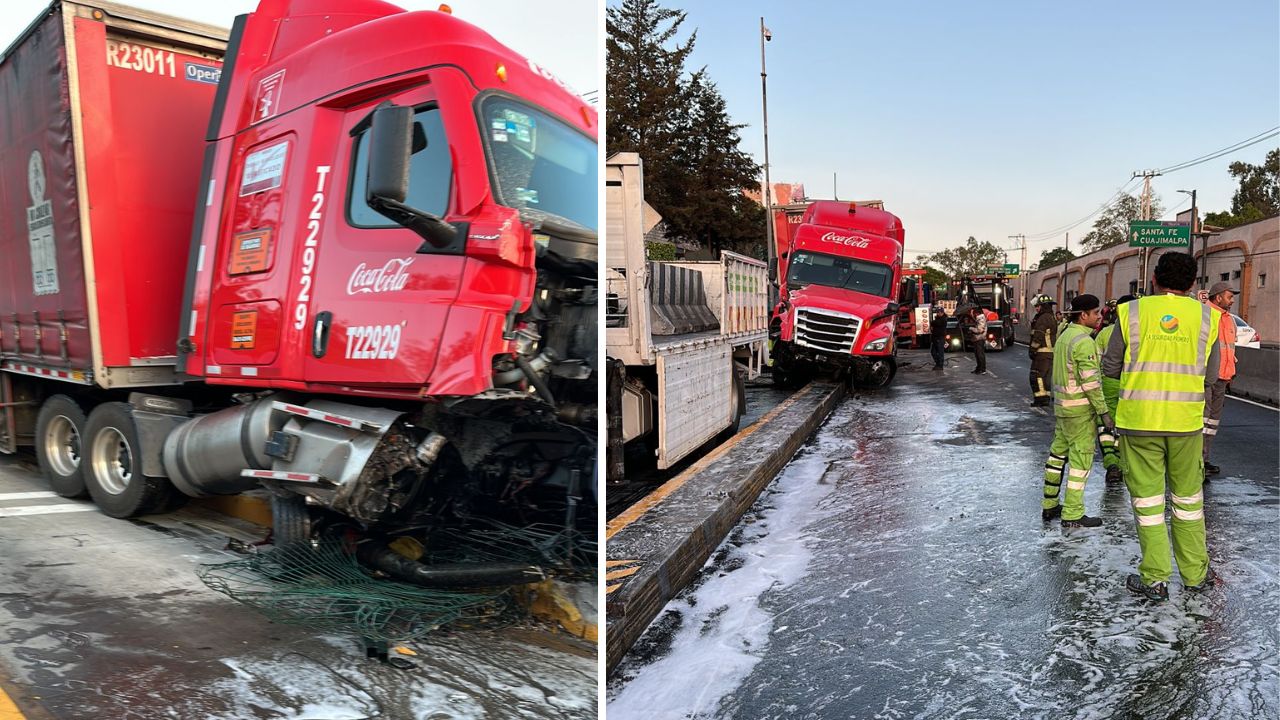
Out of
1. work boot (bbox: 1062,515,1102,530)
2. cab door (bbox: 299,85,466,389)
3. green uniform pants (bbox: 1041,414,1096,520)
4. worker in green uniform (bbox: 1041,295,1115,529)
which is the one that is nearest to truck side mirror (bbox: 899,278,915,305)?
worker in green uniform (bbox: 1041,295,1115,529)

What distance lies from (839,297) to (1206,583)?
10.8 meters

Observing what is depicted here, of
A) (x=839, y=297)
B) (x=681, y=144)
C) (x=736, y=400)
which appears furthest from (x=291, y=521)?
(x=681, y=144)

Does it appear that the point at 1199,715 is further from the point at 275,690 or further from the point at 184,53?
the point at 184,53

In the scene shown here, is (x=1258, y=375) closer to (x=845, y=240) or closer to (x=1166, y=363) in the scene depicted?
(x=845, y=240)

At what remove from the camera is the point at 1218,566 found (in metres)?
5.38

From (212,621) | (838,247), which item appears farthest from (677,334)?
(838,247)

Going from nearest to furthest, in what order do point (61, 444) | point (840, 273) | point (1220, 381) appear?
point (61, 444)
point (1220, 381)
point (840, 273)

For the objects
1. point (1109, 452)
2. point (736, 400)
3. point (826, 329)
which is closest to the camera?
point (1109, 452)

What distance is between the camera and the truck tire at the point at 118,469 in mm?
5719

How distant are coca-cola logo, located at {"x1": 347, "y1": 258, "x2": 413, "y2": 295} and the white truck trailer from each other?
1.52 meters

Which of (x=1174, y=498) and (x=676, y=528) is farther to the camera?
(x=676, y=528)

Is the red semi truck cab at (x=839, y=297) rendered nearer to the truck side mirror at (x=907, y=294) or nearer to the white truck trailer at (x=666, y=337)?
the truck side mirror at (x=907, y=294)

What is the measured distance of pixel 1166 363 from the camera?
4.96m

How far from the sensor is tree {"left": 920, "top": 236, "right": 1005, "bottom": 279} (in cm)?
10262
